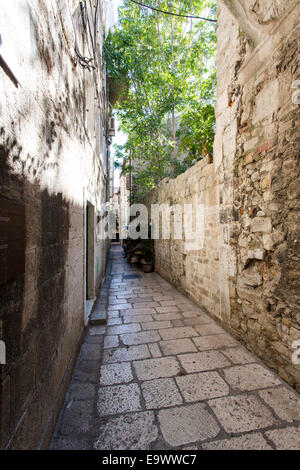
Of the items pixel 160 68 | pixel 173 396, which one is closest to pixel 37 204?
pixel 173 396

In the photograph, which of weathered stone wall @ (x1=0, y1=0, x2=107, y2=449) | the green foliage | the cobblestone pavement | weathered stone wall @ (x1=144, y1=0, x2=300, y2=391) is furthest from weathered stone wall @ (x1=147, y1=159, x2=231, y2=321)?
the green foliage

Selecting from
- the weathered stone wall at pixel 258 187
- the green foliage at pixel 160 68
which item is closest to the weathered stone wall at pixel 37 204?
the weathered stone wall at pixel 258 187

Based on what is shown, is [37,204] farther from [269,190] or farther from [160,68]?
[160,68]

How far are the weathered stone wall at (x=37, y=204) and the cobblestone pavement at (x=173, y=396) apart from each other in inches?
11.4

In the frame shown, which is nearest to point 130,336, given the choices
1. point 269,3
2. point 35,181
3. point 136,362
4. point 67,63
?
point 136,362

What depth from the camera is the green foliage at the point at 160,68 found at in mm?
6977

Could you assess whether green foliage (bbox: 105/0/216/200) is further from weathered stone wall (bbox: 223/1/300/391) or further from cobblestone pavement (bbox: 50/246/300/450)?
cobblestone pavement (bbox: 50/246/300/450)

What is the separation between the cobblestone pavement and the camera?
1.41 metres

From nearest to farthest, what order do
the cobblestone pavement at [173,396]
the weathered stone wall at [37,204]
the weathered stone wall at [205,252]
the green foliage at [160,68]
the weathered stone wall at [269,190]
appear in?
the weathered stone wall at [37,204]
the cobblestone pavement at [173,396]
the weathered stone wall at [269,190]
the weathered stone wall at [205,252]
the green foliage at [160,68]

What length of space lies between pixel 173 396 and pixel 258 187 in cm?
215

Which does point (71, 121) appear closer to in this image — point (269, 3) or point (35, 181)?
point (35, 181)

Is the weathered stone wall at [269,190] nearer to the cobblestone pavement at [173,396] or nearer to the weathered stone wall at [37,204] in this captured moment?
the cobblestone pavement at [173,396]

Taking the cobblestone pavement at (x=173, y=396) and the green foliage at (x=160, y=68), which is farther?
the green foliage at (x=160, y=68)

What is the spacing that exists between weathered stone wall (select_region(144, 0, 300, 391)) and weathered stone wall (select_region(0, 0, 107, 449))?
192cm
